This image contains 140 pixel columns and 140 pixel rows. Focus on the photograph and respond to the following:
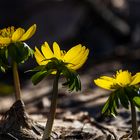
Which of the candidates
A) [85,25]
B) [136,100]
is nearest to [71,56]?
[136,100]

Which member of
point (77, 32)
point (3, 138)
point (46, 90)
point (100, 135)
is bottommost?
point (3, 138)

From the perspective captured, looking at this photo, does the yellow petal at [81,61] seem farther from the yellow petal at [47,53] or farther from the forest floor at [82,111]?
the forest floor at [82,111]

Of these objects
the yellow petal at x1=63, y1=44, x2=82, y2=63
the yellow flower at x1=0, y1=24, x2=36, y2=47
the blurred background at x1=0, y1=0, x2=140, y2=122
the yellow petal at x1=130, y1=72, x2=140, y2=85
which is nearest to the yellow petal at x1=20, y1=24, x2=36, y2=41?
the yellow flower at x1=0, y1=24, x2=36, y2=47

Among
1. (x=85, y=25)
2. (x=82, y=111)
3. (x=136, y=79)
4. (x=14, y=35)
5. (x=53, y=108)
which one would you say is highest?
(x=85, y=25)

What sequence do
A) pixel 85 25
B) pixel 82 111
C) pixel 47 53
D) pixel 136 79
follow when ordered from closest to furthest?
pixel 136 79
pixel 47 53
pixel 82 111
pixel 85 25

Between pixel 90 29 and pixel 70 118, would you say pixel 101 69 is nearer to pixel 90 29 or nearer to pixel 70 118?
pixel 90 29

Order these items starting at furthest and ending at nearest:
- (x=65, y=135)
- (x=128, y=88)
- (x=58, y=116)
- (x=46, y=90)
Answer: (x=46, y=90)
(x=58, y=116)
(x=65, y=135)
(x=128, y=88)

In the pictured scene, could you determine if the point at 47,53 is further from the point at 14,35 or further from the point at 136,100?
the point at 136,100

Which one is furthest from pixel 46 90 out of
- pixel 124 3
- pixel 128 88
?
pixel 124 3
